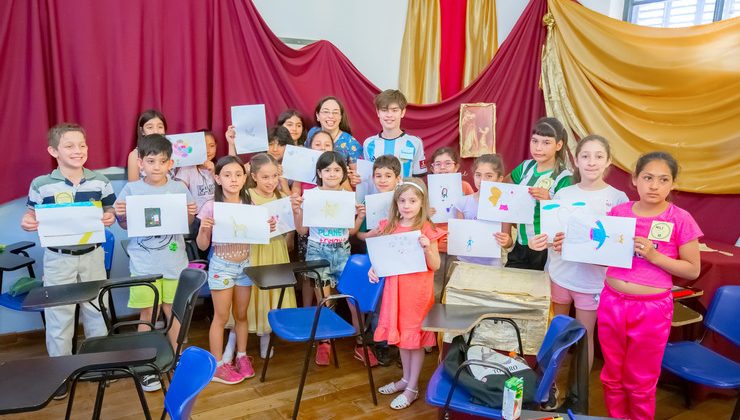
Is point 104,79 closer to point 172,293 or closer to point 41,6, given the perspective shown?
point 41,6

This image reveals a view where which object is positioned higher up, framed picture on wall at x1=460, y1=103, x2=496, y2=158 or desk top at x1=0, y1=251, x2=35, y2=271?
framed picture on wall at x1=460, y1=103, x2=496, y2=158

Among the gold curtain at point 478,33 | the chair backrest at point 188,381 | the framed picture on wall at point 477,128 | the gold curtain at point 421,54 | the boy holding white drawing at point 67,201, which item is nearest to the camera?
the chair backrest at point 188,381

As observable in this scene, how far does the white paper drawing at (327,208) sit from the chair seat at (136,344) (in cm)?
115

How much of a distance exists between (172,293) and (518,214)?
7.31 ft

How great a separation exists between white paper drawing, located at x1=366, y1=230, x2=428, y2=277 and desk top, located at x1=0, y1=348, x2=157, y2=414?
1.28 metres

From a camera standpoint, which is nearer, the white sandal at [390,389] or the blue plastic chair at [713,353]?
the blue plastic chair at [713,353]

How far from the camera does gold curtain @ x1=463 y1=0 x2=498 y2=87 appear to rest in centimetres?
539

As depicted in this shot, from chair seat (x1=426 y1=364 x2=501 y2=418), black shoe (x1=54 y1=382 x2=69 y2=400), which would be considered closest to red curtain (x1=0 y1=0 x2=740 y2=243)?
black shoe (x1=54 y1=382 x2=69 y2=400)

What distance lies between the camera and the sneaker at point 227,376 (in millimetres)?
3344

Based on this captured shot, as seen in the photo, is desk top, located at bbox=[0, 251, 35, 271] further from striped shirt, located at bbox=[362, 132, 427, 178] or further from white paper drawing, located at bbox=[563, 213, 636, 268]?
white paper drawing, located at bbox=[563, 213, 636, 268]

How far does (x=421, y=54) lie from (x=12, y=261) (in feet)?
13.2

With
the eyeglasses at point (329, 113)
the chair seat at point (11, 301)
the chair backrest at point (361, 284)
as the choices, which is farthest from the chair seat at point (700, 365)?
the chair seat at point (11, 301)

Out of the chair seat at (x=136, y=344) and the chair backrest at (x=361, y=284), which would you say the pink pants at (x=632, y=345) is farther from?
the chair seat at (x=136, y=344)

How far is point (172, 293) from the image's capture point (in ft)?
10.7
